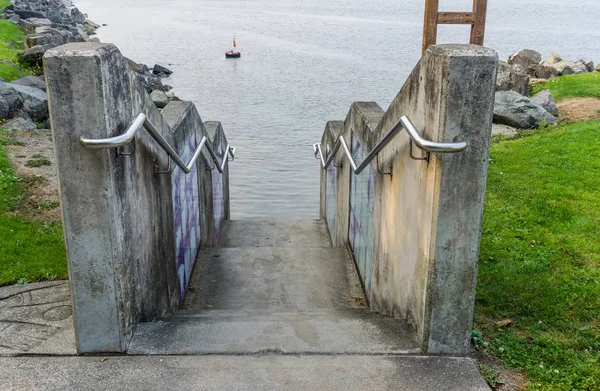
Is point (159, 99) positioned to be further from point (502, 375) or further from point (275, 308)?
point (502, 375)

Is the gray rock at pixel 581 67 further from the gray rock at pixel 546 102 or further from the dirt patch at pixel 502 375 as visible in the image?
the dirt patch at pixel 502 375

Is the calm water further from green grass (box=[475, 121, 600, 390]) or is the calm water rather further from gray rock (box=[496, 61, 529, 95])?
green grass (box=[475, 121, 600, 390])

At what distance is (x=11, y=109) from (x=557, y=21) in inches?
2466

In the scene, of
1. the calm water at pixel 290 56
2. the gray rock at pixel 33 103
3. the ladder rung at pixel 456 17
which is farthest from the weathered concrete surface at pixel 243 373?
the gray rock at pixel 33 103

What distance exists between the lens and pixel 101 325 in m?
3.92

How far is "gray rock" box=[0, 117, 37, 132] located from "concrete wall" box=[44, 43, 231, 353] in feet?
33.9

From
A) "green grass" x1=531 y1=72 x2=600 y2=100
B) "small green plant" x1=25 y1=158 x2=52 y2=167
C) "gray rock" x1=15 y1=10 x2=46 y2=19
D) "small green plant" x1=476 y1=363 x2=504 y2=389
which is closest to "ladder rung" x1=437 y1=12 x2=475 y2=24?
"small green plant" x1=476 y1=363 x2=504 y2=389

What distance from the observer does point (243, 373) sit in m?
3.73

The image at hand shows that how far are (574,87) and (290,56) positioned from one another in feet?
87.3

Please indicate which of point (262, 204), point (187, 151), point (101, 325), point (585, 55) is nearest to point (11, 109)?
point (262, 204)

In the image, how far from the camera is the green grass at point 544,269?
169 inches

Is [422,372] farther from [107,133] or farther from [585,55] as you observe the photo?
[585,55]

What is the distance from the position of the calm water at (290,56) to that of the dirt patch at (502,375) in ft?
37.7

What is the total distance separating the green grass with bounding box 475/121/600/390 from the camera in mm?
4301
